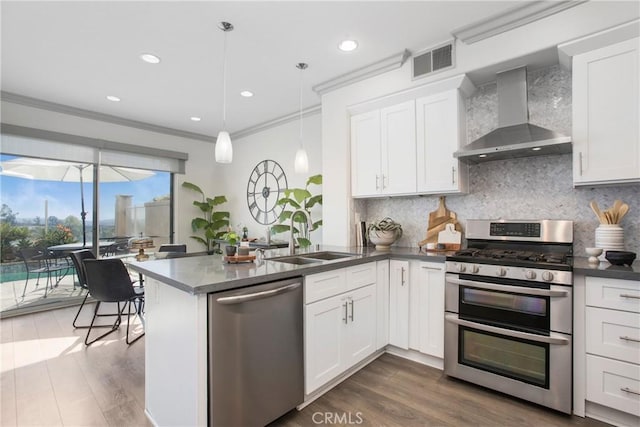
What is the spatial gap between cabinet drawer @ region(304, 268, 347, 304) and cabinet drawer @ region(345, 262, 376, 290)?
6 cm

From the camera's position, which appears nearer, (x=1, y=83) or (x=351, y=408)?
(x=351, y=408)

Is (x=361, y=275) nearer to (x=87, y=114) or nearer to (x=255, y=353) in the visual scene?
(x=255, y=353)

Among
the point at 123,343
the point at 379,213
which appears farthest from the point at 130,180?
the point at 379,213

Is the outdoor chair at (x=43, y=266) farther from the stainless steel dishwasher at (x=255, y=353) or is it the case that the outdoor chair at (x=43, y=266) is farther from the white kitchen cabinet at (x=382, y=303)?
the white kitchen cabinet at (x=382, y=303)

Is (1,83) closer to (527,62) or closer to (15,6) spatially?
(15,6)

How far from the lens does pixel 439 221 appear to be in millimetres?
2984

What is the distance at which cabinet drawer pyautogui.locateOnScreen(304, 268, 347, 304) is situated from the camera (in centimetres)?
197

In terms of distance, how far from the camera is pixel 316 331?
2.02 meters

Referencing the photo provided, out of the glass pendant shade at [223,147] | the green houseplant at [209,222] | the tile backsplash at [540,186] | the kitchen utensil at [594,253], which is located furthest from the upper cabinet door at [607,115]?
the green houseplant at [209,222]

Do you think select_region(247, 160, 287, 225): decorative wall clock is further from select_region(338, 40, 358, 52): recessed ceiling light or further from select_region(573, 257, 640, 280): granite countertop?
select_region(573, 257, 640, 280): granite countertop

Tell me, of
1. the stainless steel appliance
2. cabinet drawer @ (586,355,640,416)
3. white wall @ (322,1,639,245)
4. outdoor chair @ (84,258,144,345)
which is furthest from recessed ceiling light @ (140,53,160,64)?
cabinet drawer @ (586,355,640,416)

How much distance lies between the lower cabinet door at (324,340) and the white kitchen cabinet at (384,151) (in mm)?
1346

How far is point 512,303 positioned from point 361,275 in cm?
106

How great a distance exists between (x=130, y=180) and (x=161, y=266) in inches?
152
